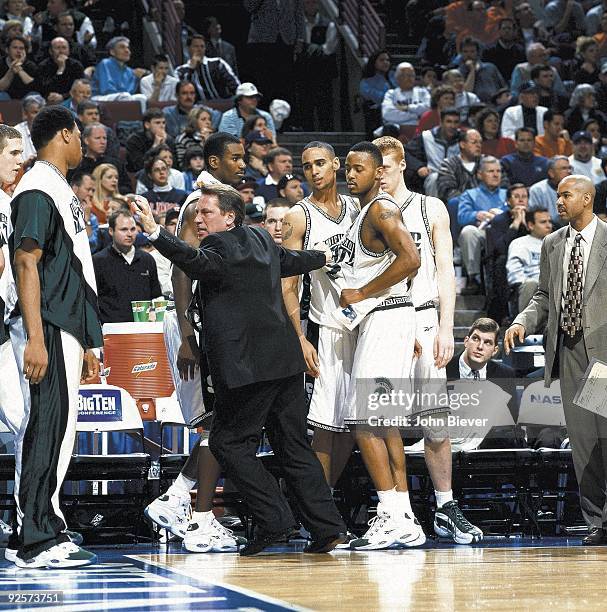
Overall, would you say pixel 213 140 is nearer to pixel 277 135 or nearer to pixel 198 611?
pixel 198 611

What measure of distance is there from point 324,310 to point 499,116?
353 inches

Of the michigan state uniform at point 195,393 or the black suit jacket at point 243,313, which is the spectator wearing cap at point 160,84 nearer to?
the michigan state uniform at point 195,393

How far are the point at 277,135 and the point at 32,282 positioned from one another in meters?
9.77

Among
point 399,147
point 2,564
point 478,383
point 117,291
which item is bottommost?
point 2,564

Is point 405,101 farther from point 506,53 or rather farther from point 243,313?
point 243,313

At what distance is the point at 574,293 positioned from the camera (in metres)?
7.55

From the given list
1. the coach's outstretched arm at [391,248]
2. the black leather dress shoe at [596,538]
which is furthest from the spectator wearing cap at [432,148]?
the black leather dress shoe at [596,538]

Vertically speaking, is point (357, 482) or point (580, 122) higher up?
point (580, 122)

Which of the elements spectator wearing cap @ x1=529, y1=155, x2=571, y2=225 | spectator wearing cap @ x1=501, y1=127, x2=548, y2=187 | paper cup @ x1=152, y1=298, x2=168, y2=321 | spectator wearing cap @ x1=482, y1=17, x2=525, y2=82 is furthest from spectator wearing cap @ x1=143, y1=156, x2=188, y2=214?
spectator wearing cap @ x1=482, y1=17, x2=525, y2=82

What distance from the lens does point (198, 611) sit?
4605 millimetres

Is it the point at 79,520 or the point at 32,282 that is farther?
the point at 79,520

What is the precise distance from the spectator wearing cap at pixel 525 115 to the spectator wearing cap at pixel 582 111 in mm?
667

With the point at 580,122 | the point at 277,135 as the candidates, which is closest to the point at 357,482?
the point at 277,135

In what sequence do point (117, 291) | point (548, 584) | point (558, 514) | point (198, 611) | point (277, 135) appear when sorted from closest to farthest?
point (198, 611), point (548, 584), point (558, 514), point (117, 291), point (277, 135)
